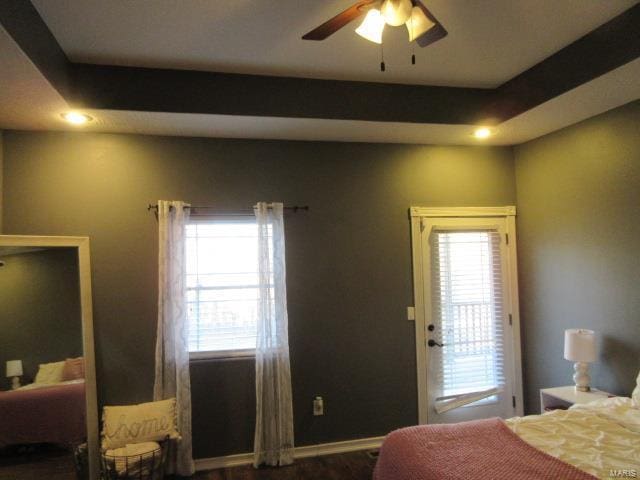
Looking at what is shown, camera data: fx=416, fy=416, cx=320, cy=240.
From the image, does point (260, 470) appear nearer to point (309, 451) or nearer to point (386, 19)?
point (309, 451)

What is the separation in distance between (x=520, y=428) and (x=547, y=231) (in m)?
1.91

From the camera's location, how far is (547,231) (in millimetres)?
3561

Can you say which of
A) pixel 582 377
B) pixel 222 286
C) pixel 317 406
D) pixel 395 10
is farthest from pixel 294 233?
pixel 582 377

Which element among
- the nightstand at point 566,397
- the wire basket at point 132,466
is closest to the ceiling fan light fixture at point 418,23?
the nightstand at point 566,397

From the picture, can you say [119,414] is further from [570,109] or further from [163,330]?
[570,109]

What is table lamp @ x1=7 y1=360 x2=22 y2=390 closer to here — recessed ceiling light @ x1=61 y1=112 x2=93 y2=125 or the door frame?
recessed ceiling light @ x1=61 y1=112 x2=93 y2=125

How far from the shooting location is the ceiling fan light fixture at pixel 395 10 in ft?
5.43

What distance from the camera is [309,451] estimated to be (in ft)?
11.1

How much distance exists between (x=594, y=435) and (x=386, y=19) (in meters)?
2.27

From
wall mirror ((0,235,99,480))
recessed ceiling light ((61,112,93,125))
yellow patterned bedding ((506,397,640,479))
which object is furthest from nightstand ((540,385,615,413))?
recessed ceiling light ((61,112,93,125))

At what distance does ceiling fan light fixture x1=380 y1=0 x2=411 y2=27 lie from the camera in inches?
65.1

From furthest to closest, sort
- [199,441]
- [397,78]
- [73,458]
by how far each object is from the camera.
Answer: [199,441] → [397,78] → [73,458]

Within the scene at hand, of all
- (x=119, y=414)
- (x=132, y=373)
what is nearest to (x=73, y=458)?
(x=119, y=414)

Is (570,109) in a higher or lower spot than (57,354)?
higher
